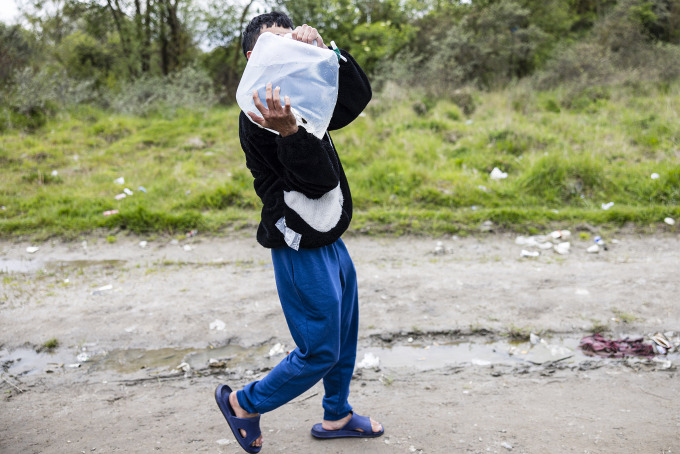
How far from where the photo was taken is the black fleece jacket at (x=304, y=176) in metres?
1.76

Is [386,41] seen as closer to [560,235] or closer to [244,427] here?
[560,235]

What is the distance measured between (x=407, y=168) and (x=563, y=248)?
2326 mm

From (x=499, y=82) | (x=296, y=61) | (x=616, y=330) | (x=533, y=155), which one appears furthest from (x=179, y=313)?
(x=499, y=82)

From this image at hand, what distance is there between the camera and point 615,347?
123 inches

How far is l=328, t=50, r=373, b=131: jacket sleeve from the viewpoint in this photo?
6.84 feet

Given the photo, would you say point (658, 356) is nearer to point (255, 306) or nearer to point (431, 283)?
point (431, 283)

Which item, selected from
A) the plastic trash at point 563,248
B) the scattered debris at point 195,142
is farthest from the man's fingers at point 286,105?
the scattered debris at point 195,142

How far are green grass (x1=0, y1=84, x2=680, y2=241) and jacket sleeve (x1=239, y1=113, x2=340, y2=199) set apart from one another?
3554 mm

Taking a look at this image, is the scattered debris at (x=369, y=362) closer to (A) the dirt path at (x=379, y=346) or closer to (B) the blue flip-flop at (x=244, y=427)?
(A) the dirt path at (x=379, y=346)

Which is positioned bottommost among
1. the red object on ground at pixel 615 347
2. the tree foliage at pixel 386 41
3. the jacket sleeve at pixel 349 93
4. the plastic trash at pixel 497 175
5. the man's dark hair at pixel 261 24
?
the red object on ground at pixel 615 347

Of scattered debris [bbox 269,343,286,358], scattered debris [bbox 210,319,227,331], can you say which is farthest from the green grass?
scattered debris [bbox 269,343,286,358]

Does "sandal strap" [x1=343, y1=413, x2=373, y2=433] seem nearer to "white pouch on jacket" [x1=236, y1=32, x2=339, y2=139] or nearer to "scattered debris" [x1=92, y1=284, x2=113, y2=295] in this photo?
"white pouch on jacket" [x1=236, y1=32, x2=339, y2=139]

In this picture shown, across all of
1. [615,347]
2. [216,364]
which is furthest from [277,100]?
[615,347]

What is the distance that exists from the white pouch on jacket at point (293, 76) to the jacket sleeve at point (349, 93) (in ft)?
0.85
